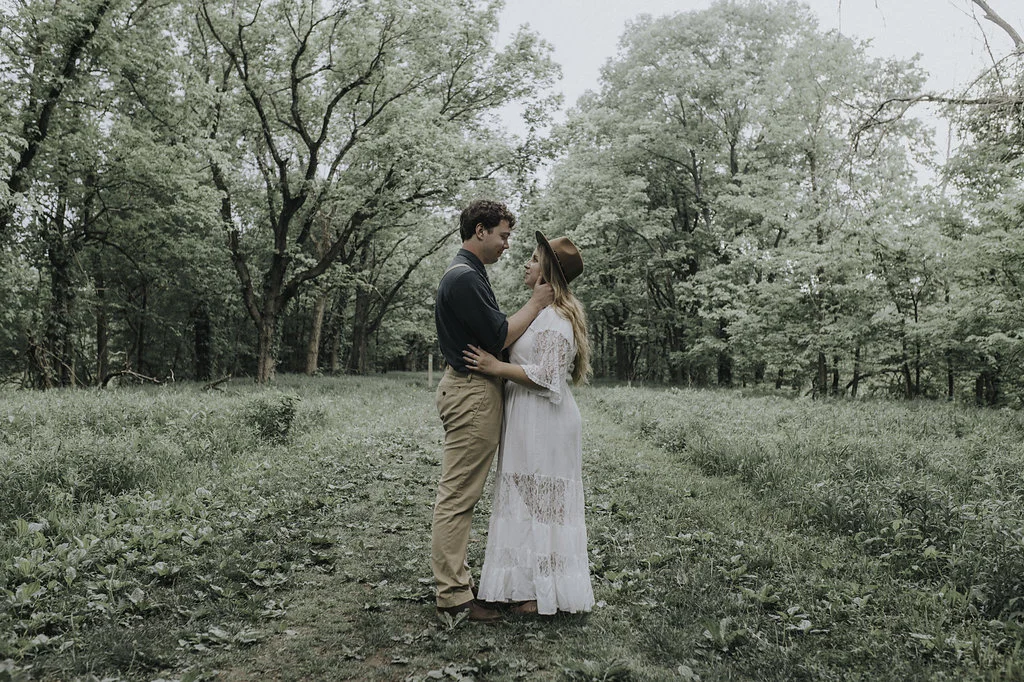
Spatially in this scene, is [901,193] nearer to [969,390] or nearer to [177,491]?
[969,390]

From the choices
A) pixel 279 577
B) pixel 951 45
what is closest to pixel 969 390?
pixel 951 45

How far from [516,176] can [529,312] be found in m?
17.2

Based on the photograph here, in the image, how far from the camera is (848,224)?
8.18 meters

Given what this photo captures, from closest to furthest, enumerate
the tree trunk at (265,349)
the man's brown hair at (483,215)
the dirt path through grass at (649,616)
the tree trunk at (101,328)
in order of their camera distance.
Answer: the dirt path through grass at (649,616) < the man's brown hair at (483,215) < the tree trunk at (265,349) < the tree trunk at (101,328)

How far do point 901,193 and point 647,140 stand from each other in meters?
13.8

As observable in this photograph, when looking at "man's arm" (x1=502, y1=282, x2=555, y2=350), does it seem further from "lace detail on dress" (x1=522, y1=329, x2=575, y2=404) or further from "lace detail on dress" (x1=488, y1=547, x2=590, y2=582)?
"lace detail on dress" (x1=488, y1=547, x2=590, y2=582)

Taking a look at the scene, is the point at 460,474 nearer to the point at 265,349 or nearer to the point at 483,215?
the point at 483,215

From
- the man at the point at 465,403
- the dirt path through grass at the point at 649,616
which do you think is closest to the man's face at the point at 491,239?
the man at the point at 465,403

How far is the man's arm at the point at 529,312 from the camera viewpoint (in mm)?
3797

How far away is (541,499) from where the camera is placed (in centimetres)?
376

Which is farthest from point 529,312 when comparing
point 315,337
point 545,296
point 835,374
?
point 315,337

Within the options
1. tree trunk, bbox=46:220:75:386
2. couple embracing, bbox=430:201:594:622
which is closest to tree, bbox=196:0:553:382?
tree trunk, bbox=46:220:75:386

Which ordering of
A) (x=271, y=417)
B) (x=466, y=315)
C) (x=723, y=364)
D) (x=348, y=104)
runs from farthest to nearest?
(x=723, y=364) < (x=348, y=104) < (x=271, y=417) < (x=466, y=315)

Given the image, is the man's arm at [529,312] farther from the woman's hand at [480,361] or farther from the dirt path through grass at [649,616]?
the dirt path through grass at [649,616]
